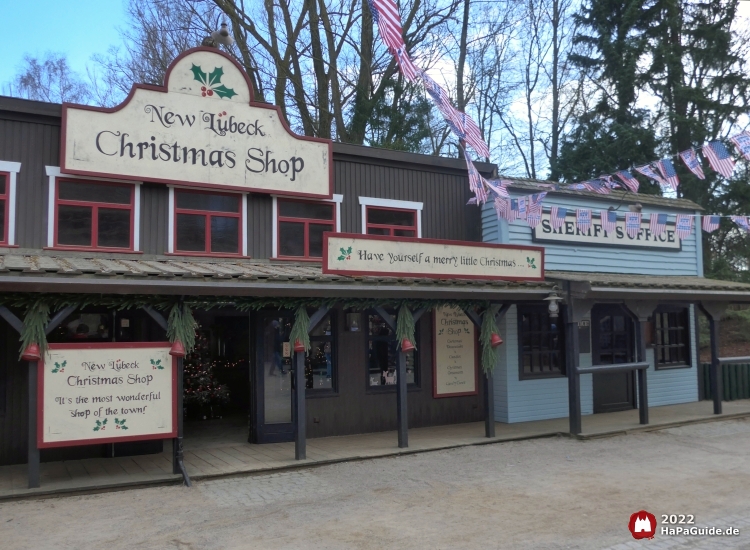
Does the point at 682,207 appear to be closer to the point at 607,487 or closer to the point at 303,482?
the point at 607,487

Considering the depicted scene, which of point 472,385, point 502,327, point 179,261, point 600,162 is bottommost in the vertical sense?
point 472,385

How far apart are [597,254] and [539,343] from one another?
2.47 meters

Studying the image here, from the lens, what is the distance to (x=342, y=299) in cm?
996

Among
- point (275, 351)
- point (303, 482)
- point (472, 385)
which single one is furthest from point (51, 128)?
point (472, 385)

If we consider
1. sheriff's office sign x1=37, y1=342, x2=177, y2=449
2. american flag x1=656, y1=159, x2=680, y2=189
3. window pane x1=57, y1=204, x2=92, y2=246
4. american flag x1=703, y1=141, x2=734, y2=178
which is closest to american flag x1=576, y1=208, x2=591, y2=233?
american flag x1=656, y1=159, x2=680, y2=189

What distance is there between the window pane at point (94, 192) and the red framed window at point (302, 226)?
101 inches

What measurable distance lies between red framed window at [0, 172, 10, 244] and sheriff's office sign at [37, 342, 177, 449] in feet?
8.47

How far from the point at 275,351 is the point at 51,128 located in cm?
479

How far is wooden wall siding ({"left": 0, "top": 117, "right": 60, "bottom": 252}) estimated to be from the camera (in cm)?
966

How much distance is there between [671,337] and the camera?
50.6 feet

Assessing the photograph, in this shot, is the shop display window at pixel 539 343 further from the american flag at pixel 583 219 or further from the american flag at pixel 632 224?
the american flag at pixel 632 224

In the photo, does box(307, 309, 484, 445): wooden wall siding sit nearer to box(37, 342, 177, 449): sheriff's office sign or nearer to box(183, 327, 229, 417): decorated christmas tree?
box(183, 327, 229, 417): decorated christmas tree

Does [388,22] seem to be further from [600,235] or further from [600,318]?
[600,318]

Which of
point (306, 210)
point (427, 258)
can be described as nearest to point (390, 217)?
point (306, 210)
